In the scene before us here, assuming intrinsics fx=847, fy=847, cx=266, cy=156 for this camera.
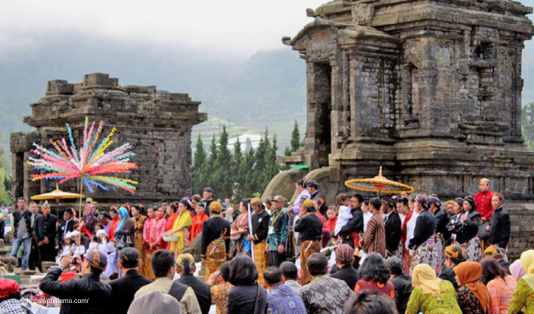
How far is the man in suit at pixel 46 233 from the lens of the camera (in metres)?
21.0

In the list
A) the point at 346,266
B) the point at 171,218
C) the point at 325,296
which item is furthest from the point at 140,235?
the point at 325,296

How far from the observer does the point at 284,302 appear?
8172 mm

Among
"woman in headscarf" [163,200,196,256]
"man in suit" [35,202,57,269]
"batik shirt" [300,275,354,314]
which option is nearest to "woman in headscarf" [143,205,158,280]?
"woman in headscarf" [163,200,196,256]

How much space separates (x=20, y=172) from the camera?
33.4 meters

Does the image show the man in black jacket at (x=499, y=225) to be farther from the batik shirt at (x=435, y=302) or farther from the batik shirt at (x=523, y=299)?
the batik shirt at (x=435, y=302)

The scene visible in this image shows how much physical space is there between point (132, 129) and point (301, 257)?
760 inches

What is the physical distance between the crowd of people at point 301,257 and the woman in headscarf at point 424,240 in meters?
0.02

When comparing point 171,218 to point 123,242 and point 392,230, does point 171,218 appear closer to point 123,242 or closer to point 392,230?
point 123,242

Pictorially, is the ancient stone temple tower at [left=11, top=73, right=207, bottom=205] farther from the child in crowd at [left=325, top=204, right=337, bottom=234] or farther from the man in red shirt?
the man in red shirt

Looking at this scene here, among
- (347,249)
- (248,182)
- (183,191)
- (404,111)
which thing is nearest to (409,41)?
(404,111)

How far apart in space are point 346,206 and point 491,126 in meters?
8.77

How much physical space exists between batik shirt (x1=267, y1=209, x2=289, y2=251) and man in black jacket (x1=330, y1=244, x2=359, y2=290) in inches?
221

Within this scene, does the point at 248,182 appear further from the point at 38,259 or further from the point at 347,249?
the point at 347,249

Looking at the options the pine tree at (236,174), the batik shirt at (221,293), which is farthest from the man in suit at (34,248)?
the pine tree at (236,174)
